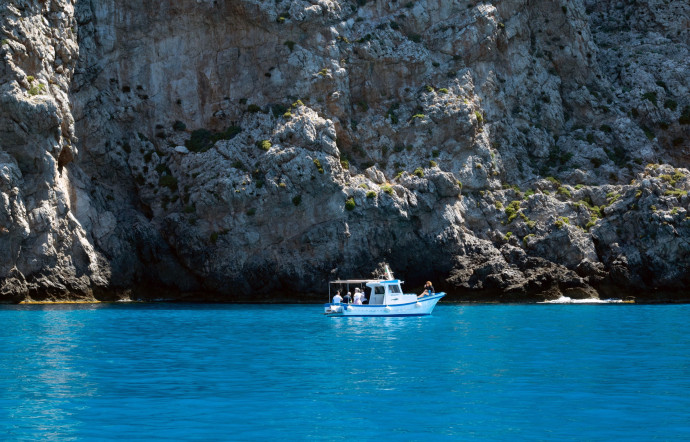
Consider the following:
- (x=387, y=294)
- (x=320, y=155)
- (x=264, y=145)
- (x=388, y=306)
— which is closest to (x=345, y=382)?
(x=388, y=306)

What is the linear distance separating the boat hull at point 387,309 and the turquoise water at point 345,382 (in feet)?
23.2

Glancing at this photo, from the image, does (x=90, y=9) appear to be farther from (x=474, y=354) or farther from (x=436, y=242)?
(x=474, y=354)

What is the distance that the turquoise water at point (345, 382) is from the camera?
48.2ft

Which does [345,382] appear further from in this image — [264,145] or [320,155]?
[264,145]

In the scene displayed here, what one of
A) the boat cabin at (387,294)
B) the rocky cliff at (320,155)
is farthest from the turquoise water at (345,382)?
the rocky cliff at (320,155)

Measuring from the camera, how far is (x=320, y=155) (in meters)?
63.4

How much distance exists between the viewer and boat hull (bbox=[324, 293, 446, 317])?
44156 mm

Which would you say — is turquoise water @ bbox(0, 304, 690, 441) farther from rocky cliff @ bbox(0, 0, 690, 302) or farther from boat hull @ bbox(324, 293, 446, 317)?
rocky cliff @ bbox(0, 0, 690, 302)

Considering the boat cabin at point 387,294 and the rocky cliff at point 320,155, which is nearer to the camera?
the boat cabin at point 387,294

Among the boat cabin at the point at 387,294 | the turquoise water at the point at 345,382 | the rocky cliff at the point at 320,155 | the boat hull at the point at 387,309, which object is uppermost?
the rocky cliff at the point at 320,155

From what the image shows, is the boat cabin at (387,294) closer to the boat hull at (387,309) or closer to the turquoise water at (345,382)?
the boat hull at (387,309)

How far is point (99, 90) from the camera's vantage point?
6706 cm

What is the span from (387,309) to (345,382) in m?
24.5

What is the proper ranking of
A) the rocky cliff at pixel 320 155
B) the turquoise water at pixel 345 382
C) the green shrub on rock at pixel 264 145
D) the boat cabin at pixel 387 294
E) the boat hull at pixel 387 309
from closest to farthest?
1. the turquoise water at pixel 345 382
2. the boat hull at pixel 387 309
3. the boat cabin at pixel 387 294
4. the rocky cliff at pixel 320 155
5. the green shrub on rock at pixel 264 145
